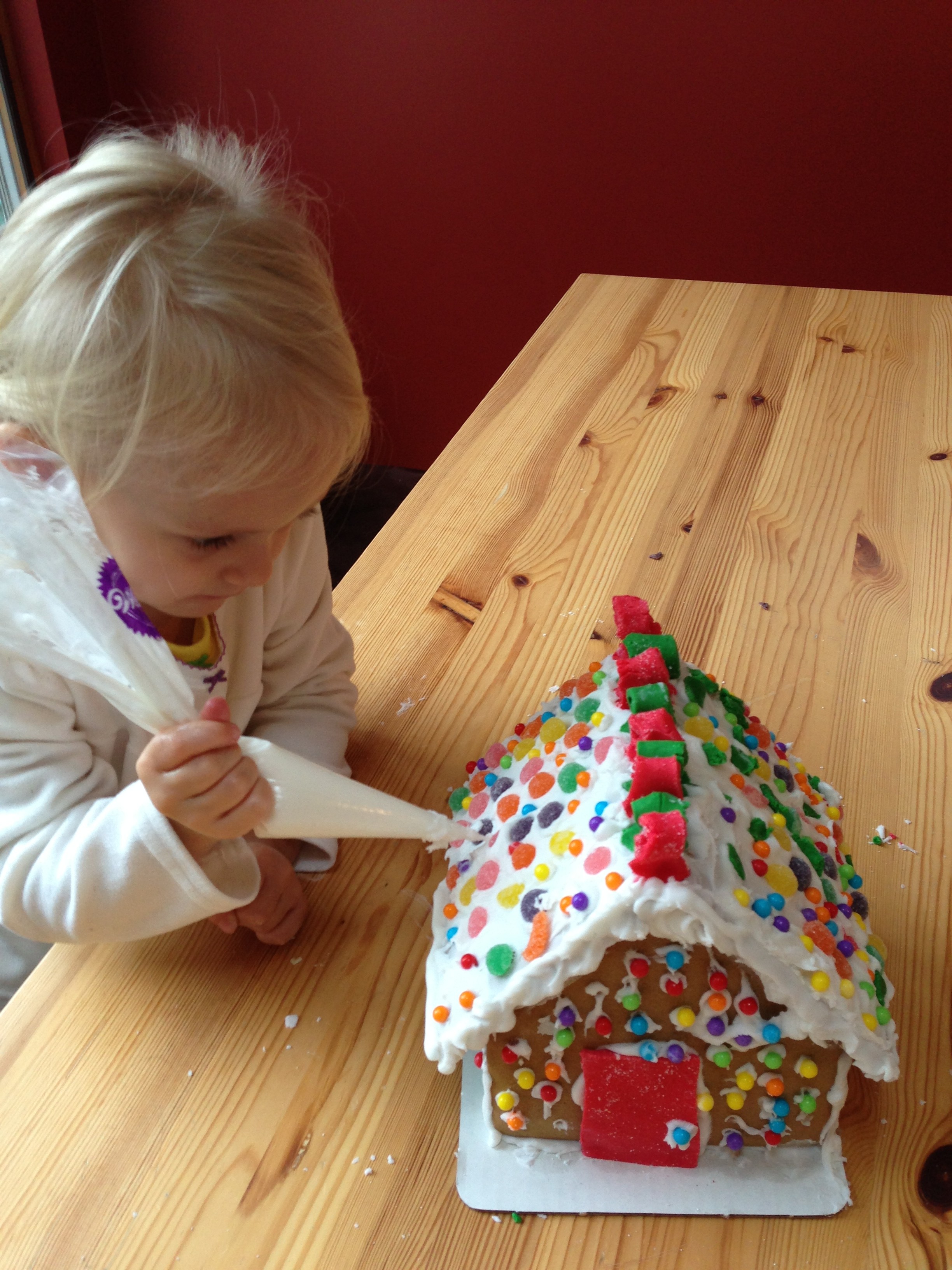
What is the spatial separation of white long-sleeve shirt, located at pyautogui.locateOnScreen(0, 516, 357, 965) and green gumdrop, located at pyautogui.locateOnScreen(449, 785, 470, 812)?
11 cm

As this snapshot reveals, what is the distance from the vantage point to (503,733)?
92 cm

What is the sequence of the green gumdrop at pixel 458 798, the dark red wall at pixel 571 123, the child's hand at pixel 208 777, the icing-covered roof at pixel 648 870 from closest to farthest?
the icing-covered roof at pixel 648 870, the child's hand at pixel 208 777, the green gumdrop at pixel 458 798, the dark red wall at pixel 571 123

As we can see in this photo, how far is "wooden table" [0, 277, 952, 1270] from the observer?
0.61 meters

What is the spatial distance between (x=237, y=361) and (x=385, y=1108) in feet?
1.51

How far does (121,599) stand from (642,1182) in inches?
17.9

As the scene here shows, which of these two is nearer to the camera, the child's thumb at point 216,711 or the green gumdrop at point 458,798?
the child's thumb at point 216,711

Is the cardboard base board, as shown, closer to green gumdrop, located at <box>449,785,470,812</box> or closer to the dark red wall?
green gumdrop, located at <box>449,785,470,812</box>

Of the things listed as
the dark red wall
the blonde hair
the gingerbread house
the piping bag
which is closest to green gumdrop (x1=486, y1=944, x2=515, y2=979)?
the gingerbread house

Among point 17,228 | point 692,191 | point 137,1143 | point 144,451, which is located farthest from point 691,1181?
point 692,191

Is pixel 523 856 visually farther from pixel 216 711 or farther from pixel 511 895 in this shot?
→ pixel 216 711

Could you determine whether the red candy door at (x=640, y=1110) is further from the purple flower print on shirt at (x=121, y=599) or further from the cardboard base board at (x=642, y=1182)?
the purple flower print on shirt at (x=121, y=599)

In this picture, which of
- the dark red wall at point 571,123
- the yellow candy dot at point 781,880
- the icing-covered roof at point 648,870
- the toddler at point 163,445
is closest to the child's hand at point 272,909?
the toddler at point 163,445

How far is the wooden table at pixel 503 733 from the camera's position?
613mm

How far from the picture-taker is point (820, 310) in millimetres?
1653
